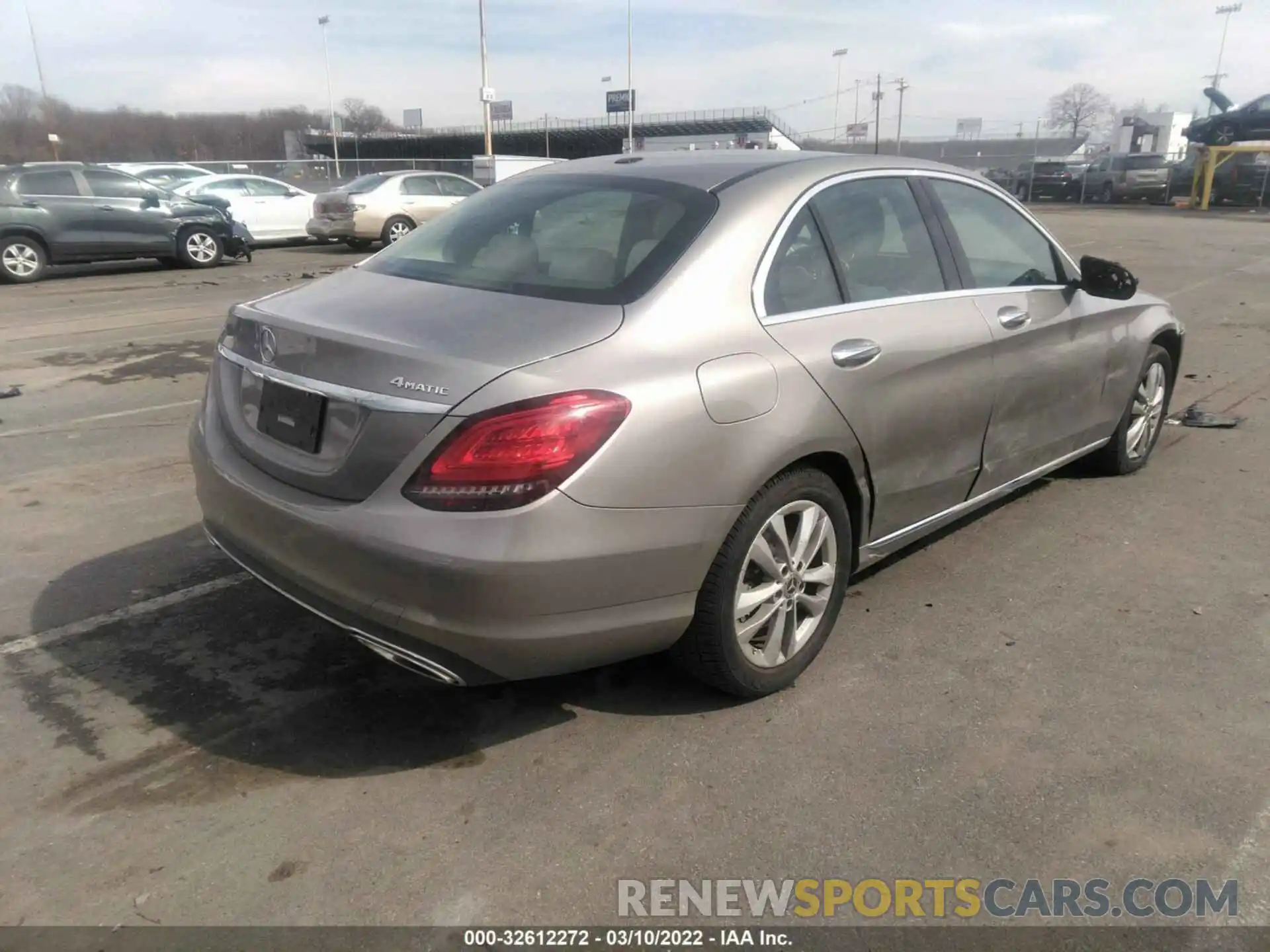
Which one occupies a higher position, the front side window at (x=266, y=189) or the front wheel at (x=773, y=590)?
the front side window at (x=266, y=189)

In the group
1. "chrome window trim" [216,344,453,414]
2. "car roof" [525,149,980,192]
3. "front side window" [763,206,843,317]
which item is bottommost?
"chrome window trim" [216,344,453,414]

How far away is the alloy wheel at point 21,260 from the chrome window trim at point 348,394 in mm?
13652

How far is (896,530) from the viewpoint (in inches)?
144

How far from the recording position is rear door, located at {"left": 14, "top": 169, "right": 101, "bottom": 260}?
1409cm

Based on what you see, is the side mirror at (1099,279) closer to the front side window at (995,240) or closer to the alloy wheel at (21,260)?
the front side window at (995,240)

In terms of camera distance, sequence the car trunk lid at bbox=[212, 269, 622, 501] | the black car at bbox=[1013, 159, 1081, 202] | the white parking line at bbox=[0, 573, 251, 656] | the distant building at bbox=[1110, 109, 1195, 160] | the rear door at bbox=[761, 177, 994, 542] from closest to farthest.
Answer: the car trunk lid at bbox=[212, 269, 622, 501], the rear door at bbox=[761, 177, 994, 542], the white parking line at bbox=[0, 573, 251, 656], the black car at bbox=[1013, 159, 1081, 202], the distant building at bbox=[1110, 109, 1195, 160]

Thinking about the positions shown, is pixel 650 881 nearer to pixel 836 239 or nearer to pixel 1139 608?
pixel 836 239

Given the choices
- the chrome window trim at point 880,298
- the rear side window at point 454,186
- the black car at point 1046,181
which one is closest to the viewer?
the chrome window trim at point 880,298

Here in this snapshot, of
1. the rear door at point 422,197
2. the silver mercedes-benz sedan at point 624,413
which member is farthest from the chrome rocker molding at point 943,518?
the rear door at point 422,197

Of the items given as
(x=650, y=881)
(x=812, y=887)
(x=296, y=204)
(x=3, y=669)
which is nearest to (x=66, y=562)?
(x=3, y=669)

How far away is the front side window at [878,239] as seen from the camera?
3426 mm

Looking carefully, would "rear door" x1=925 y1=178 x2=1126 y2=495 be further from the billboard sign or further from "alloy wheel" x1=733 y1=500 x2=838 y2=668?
the billboard sign

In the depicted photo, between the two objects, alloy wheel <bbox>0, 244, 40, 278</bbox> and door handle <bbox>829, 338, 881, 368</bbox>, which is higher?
door handle <bbox>829, 338, 881, 368</bbox>

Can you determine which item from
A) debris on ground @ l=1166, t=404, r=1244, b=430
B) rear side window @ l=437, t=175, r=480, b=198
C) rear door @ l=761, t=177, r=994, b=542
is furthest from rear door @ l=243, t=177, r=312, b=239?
rear door @ l=761, t=177, r=994, b=542
